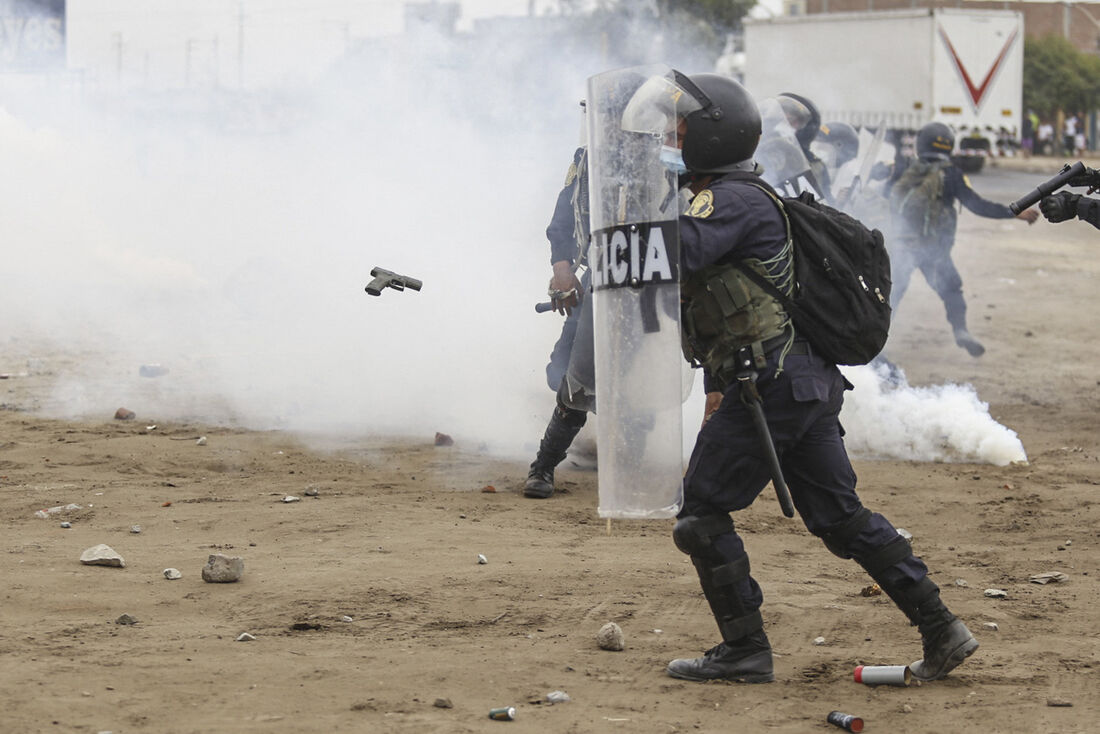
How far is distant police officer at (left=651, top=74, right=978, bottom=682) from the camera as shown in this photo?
3.65 metres

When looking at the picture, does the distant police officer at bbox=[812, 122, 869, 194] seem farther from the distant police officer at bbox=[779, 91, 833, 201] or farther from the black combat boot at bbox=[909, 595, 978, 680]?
the black combat boot at bbox=[909, 595, 978, 680]

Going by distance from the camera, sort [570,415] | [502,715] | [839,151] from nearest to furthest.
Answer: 1. [502,715]
2. [570,415]
3. [839,151]

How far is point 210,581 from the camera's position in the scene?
14.9ft

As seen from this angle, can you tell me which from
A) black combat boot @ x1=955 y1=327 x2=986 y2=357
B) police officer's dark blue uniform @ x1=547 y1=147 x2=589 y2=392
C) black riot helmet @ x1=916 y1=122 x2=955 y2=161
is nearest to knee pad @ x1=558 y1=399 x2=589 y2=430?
police officer's dark blue uniform @ x1=547 y1=147 x2=589 y2=392

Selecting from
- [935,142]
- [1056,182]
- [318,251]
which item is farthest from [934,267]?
[1056,182]

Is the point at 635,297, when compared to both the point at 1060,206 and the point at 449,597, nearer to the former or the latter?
the point at 449,597

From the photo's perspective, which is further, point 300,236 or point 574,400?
point 300,236

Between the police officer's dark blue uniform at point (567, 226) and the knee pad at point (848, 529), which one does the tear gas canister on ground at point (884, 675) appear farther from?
the police officer's dark blue uniform at point (567, 226)

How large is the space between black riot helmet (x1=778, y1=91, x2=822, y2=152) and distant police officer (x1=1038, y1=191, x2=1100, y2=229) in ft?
10.7

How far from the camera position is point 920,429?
7395mm

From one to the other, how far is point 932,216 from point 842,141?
0.94 m

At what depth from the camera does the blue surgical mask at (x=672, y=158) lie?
3643 millimetres

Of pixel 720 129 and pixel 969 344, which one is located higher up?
pixel 720 129

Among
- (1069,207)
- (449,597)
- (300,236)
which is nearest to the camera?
(449,597)
